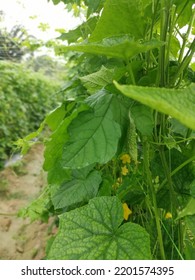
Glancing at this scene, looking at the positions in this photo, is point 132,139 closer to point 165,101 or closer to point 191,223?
point 191,223

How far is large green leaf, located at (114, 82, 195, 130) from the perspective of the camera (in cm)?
31

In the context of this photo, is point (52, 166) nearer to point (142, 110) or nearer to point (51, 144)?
point (51, 144)

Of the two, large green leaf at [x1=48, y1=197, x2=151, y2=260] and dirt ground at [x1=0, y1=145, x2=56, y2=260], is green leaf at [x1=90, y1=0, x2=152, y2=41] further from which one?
dirt ground at [x1=0, y1=145, x2=56, y2=260]

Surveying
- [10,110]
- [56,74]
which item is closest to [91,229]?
[10,110]

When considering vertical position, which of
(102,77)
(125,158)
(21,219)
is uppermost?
(102,77)

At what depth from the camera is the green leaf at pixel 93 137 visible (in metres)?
0.62

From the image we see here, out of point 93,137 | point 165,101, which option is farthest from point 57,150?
point 165,101

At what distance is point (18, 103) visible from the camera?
15.9 feet

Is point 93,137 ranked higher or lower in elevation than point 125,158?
higher

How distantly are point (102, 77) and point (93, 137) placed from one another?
15cm

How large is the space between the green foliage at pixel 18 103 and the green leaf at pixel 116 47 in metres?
3.56

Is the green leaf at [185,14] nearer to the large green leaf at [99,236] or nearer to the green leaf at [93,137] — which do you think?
the green leaf at [93,137]

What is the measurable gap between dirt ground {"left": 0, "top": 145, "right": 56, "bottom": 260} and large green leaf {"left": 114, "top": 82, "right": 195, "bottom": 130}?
4.56 feet
